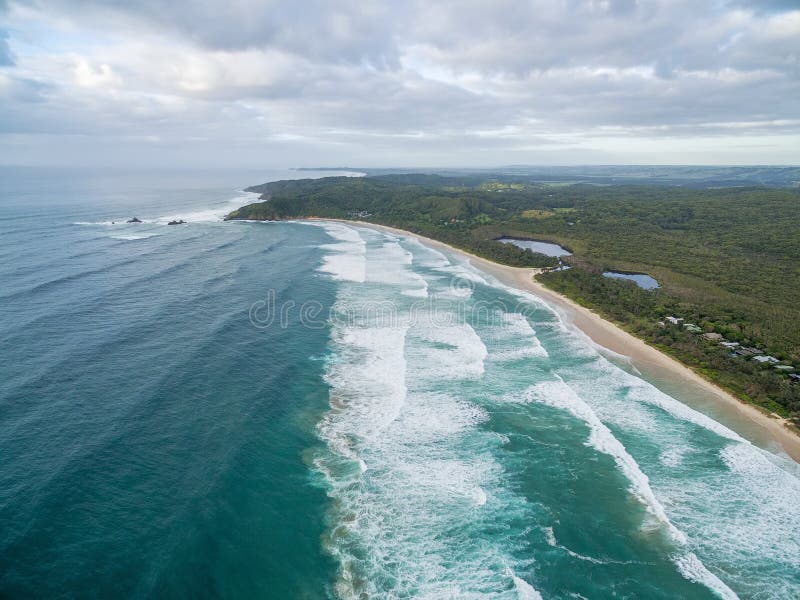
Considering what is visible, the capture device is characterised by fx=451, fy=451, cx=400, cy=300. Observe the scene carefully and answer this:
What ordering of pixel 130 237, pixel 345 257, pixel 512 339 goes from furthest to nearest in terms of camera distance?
pixel 130 237
pixel 345 257
pixel 512 339

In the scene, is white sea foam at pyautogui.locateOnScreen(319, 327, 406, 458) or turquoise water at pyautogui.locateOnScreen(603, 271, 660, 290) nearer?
white sea foam at pyautogui.locateOnScreen(319, 327, 406, 458)

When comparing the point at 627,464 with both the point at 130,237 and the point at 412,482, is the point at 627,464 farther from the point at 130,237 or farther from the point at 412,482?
the point at 130,237

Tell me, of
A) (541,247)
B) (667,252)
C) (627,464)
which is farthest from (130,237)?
(667,252)

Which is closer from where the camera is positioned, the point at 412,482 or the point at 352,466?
the point at 412,482

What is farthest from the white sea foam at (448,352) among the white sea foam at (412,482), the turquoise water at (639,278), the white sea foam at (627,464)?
the turquoise water at (639,278)

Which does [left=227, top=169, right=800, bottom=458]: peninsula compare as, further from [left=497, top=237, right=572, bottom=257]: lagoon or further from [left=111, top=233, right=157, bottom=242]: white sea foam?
[left=111, top=233, right=157, bottom=242]: white sea foam

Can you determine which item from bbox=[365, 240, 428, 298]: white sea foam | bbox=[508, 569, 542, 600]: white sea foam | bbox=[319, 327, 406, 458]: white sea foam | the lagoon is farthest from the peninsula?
bbox=[319, 327, 406, 458]: white sea foam
